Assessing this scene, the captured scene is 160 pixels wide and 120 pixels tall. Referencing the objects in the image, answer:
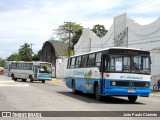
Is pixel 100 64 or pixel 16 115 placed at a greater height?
pixel 100 64

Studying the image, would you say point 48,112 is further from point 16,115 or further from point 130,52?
point 130,52

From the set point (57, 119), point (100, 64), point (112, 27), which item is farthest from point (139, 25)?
point (57, 119)

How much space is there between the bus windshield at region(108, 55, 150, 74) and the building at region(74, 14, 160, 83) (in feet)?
56.2

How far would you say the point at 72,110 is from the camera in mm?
14414

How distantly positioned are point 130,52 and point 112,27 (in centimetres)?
2924

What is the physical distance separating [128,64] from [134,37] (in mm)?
23755

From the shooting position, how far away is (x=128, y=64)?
61.1 ft

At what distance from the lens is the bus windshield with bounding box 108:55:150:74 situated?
60.6 feet

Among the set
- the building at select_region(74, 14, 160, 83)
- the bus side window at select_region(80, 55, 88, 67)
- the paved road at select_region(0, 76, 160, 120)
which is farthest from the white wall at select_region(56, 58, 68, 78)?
the paved road at select_region(0, 76, 160, 120)

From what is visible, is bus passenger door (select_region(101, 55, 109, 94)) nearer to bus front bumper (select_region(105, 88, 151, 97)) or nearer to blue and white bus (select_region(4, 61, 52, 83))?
bus front bumper (select_region(105, 88, 151, 97))

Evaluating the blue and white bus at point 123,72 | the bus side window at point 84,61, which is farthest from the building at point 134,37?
the blue and white bus at point 123,72

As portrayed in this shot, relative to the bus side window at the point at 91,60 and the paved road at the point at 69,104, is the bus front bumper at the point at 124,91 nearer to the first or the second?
the paved road at the point at 69,104

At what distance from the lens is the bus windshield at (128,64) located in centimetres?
1847

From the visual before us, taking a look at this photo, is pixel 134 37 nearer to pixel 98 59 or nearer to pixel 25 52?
pixel 98 59
